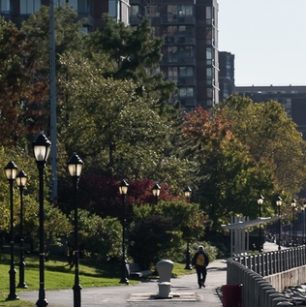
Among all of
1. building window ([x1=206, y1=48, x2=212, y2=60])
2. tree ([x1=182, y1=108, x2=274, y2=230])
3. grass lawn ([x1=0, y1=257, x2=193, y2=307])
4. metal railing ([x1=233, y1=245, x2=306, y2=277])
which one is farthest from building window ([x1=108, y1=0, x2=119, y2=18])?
building window ([x1=206, y1=48, x2=212, y2=60])

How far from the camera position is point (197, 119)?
10594 centimetres

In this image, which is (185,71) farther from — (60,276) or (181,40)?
(60,276)

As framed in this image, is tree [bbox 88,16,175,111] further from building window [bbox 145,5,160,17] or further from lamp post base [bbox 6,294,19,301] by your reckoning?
building window [bbox 145,5,160,17]

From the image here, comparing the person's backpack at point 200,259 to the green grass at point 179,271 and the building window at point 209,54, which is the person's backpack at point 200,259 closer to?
the green grass at point 179,271

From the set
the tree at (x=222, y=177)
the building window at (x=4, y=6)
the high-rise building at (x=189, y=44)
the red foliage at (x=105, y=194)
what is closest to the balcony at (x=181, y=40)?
the high-rise building at (x=189, y=44)

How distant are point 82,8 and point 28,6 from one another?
16.8 ft

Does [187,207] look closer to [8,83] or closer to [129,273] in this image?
[129,273]

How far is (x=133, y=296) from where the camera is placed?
146 ft

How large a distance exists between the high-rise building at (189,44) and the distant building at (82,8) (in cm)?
6615

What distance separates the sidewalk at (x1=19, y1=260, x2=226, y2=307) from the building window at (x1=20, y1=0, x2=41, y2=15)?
66.3m

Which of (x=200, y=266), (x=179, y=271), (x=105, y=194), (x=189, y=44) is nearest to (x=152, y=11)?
(x=189, y=44)

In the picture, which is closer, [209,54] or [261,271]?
[261,271]

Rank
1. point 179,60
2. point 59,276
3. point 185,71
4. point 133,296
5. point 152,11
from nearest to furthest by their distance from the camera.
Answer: point 133,296 < point 59,276 < point 185,71 < point 179,60 < point 152,11

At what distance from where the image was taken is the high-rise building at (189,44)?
189 m
